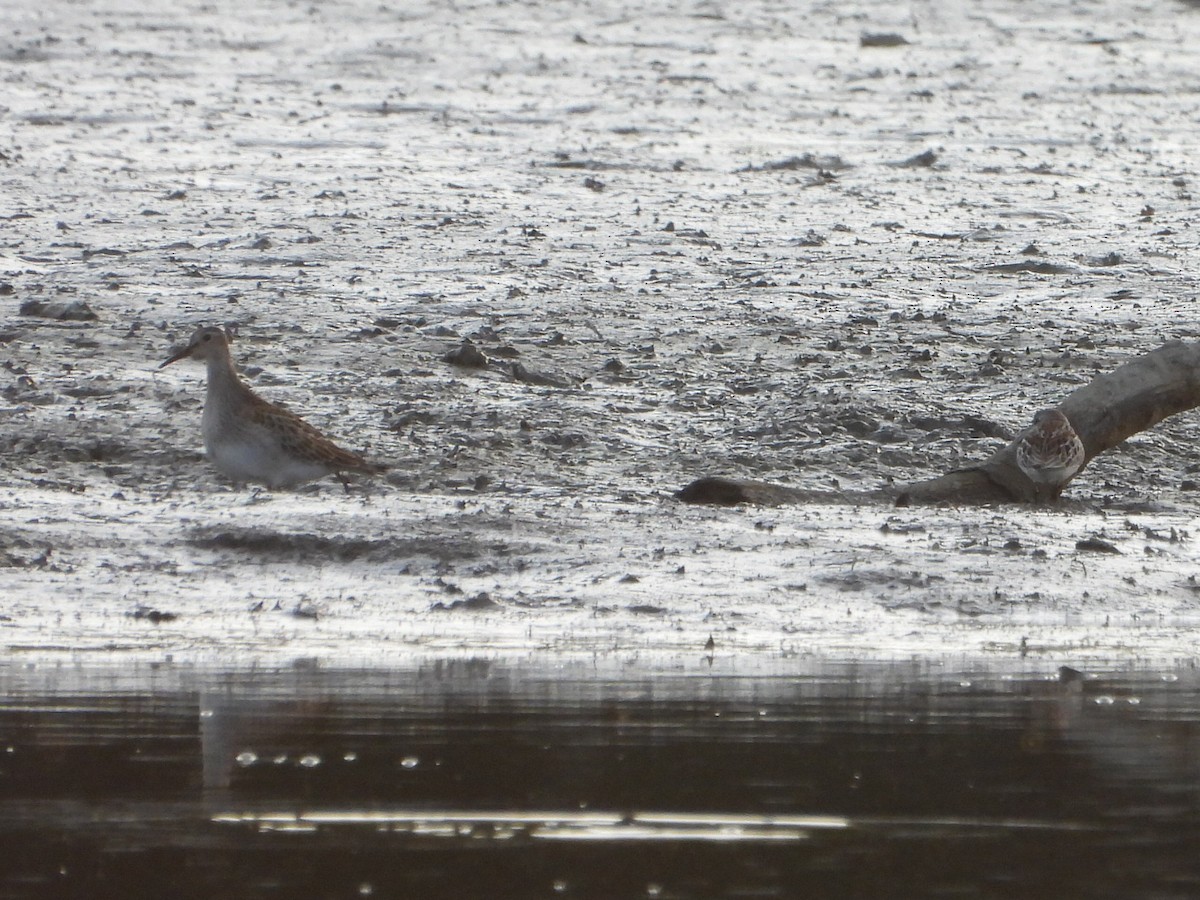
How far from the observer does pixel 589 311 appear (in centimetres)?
1261

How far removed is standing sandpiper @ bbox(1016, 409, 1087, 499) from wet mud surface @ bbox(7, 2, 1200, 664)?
16 centimetres

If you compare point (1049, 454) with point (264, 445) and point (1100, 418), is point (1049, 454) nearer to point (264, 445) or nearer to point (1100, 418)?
point (1100, 418)

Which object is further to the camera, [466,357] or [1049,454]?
[466,357]

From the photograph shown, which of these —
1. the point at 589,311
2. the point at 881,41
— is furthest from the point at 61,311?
A: the point at 881,41

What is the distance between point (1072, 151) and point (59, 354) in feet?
30.1

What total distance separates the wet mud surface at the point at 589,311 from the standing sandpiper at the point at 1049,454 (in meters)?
0.16

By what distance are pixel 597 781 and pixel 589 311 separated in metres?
7.80

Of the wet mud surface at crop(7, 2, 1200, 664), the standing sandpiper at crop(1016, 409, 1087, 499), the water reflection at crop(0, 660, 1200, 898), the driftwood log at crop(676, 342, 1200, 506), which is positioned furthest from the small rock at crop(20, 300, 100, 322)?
the water reflection at crop(0, 660, 1200, 898)

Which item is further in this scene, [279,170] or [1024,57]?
[1024,57]

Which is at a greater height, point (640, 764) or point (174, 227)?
point (174, 227)

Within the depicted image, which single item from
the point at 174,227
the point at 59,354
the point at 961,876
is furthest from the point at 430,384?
the point at 961,876

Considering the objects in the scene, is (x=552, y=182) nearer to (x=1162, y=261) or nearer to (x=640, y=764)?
(x=1162, y=261)

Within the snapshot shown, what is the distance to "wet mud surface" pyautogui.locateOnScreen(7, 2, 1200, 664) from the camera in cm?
769

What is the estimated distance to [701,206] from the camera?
15.4 meters
